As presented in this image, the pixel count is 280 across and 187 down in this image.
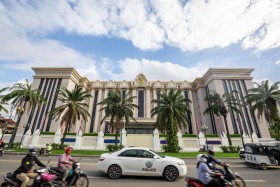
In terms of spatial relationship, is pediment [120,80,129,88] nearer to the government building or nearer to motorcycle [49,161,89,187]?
the government building

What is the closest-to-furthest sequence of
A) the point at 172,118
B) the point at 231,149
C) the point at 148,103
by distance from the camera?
1. the point at 172,118
2. the point at 231,149
3. the point at 148,103

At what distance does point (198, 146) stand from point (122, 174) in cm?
2478

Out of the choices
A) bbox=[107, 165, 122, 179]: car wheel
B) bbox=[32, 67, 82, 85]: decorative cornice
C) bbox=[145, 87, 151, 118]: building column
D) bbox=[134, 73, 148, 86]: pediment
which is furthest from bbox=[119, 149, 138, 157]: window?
bbox=[32, 67, 82, 85]: decorative cornice

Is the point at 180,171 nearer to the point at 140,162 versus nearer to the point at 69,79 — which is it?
the point at 140,162

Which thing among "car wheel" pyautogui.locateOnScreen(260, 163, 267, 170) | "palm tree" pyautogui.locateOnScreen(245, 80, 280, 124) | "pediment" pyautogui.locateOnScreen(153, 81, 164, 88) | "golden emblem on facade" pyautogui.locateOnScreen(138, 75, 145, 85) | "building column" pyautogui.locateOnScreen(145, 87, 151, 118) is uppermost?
"golden emblem on facade" pyautogui.locateOnScreen(138, 75, 145, 85)

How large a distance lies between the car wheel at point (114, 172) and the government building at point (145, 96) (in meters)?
35.3

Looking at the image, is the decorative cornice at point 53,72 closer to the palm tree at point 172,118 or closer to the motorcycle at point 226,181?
the palm tree at point 172,118

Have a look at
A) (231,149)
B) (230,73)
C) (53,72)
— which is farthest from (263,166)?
(53,72)

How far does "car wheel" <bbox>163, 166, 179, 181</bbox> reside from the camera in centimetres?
713

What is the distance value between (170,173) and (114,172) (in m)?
2.65

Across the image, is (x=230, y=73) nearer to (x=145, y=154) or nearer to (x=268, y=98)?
(x=268, y=98)

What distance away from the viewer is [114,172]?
7.25 meters

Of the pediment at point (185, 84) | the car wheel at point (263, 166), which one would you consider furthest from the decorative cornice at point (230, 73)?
the car wheel at point (263, 166)

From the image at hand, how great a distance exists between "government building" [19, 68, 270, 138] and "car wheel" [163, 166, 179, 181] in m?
34.7
